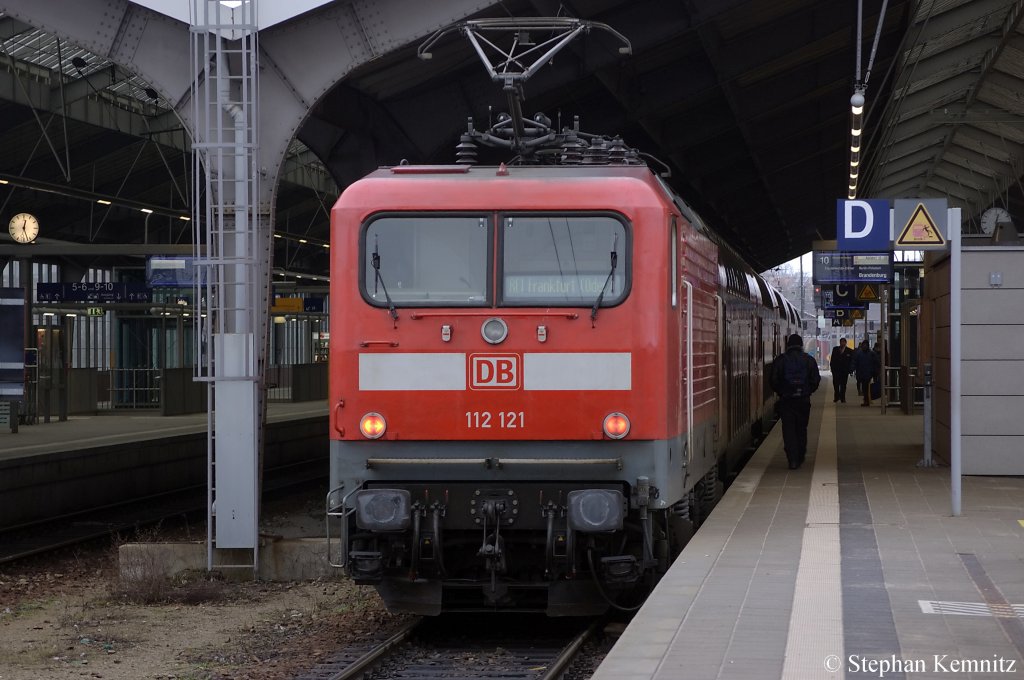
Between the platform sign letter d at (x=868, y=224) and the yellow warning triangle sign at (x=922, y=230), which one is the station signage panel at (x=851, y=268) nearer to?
the platform sign letter d at (x=868, y=224)

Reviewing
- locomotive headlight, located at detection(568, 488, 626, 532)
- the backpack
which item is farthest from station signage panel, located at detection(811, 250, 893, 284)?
locomotive headlight, located at detection(568, 488, 626, 532)

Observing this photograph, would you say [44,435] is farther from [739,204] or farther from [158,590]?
[739,204]

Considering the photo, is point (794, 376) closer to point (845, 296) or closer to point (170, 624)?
point (170, 624)

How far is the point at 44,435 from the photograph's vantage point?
23.8 meters

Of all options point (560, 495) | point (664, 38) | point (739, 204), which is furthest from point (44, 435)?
point (739, 204)

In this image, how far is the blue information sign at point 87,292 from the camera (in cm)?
2956

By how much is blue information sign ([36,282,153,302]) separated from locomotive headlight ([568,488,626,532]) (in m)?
23.1

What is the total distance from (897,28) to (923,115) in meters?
10.5

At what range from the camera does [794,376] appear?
15.2 meters

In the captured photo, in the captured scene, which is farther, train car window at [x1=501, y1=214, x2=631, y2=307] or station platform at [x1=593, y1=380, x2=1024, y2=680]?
train car window at [x1=501, y1=214, x2=631, y2=307]

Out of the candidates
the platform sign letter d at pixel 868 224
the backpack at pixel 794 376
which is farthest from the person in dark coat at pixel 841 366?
the platform sign letter d at pixel 868 224

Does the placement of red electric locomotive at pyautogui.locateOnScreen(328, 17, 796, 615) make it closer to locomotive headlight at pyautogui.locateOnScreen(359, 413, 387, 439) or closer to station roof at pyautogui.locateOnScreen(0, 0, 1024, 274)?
locomotive headlight at pyautogui.locateOnScreen(359, 413, 387, 439)

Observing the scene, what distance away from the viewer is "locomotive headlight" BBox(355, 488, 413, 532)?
8406 millimetres

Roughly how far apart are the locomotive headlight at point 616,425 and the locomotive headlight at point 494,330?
84cm
